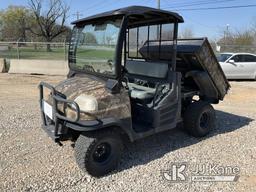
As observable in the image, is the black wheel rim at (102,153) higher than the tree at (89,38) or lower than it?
lower

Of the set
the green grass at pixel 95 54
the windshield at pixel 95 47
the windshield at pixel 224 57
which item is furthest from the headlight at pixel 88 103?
the windshield at pixel 224 57

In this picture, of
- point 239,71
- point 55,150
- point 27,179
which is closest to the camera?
point 27,179

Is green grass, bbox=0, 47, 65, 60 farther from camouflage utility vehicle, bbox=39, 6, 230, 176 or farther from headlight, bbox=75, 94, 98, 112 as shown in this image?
headlight, bbox=75, 94, 98, 112

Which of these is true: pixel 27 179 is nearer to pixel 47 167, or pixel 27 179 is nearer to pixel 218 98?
pixel 47 167

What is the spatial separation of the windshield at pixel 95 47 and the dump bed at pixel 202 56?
170 centimetres

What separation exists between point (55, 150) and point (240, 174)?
2.79m

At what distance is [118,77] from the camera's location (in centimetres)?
370

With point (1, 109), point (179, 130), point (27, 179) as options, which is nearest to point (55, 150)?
point (27, 179)

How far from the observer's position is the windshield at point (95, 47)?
12.4 feet

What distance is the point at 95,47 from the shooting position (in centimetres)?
417

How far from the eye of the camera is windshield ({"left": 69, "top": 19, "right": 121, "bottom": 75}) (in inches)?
149

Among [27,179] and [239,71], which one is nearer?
[27,179]

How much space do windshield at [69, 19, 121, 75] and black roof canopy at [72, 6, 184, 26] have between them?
4.4 inches

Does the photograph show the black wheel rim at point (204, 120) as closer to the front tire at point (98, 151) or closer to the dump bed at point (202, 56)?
the dump bed at point (202, 56)
